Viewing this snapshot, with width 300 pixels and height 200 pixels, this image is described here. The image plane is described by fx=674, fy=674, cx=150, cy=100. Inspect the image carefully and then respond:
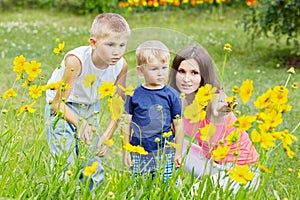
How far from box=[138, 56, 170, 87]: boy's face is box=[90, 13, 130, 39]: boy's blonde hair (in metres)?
0.30

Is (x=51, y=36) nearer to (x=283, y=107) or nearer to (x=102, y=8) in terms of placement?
(x=102, y=8)

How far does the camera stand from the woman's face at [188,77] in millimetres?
2645

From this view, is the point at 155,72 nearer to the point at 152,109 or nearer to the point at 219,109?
the point at 152,109

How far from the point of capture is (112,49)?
271cm

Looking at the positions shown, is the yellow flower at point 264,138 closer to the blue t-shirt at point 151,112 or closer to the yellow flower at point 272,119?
the yellow flower at point 272,119

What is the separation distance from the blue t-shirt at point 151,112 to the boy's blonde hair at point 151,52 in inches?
5.1

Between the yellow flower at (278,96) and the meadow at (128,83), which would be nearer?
the yellow flower at (278,96)

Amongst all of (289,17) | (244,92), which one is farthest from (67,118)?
(289,17)

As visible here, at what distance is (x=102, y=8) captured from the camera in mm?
10586

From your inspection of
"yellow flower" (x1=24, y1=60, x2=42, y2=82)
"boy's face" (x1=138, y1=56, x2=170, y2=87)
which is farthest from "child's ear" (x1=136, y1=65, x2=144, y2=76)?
"yellow flower" (x1=24, y1=60, x2=42, y2=82)

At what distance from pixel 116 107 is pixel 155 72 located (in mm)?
302

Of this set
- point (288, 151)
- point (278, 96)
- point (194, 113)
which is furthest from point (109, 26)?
point (288, 151)

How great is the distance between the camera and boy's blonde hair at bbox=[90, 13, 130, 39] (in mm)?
2885

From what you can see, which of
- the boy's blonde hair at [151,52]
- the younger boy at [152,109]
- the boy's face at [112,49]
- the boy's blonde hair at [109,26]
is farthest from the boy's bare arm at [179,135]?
the boy's blonde hair at [109,26]
